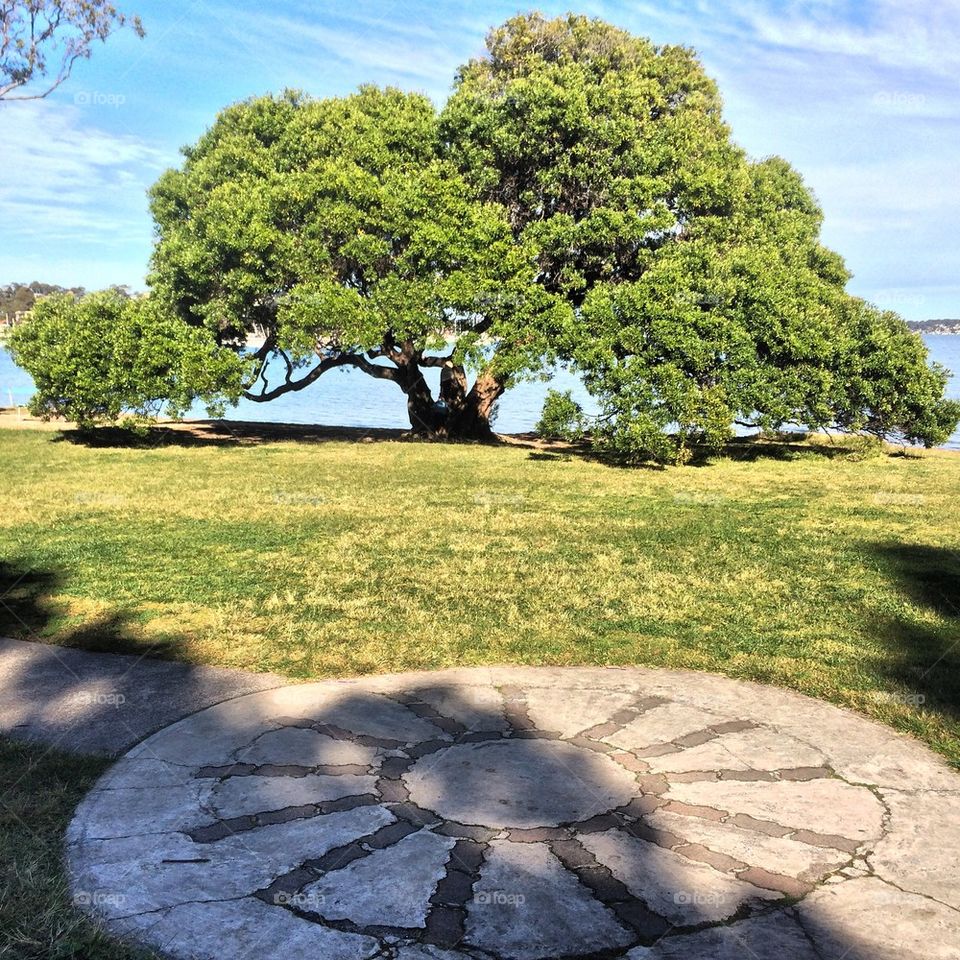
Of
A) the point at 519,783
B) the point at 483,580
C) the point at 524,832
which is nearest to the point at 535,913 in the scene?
the point at 524,832

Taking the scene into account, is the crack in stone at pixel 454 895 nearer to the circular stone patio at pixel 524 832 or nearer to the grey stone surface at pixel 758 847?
the circular stone patio at pixel 524 832

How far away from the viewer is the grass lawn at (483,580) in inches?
259

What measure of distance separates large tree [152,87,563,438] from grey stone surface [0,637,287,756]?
14.7 meters

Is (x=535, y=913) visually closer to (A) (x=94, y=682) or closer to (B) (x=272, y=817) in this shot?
(B) (x=272, y=817)

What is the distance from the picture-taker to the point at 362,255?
69.1ft

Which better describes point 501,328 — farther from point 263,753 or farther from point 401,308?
point 263,753

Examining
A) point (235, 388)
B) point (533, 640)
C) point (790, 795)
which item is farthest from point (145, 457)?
point (790, 795)

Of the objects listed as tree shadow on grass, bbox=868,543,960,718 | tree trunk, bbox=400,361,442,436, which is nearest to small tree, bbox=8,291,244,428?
tree trunk, bbox=400,361,442,436

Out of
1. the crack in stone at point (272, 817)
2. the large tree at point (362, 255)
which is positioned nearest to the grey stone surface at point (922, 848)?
the crack in stone at point (272, 817)

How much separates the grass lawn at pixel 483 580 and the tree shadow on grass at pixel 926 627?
0.09ft

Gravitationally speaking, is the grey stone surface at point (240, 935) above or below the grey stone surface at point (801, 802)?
below

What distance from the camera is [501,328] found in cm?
2078

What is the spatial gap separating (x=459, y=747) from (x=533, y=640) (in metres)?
2.20

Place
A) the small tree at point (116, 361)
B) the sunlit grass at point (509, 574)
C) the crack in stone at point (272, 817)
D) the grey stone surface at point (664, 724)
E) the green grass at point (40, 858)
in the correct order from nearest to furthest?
the green grass at point (40, 858), the crack in stone at point (272, 817), the grey stone surface at point (664, 724), the sunlit grass at point (509, 574), the small tree at point (116, 361)
